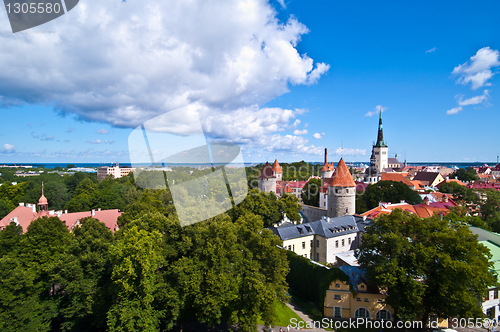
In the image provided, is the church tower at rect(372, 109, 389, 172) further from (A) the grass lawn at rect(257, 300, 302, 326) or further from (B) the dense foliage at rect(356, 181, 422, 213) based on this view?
(A) the grass lawn at rect(257, 300, 302, 326)

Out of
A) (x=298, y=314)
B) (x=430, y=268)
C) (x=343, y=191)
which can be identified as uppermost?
(x=343, y=191)

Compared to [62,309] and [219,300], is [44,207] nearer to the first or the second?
[62,309]

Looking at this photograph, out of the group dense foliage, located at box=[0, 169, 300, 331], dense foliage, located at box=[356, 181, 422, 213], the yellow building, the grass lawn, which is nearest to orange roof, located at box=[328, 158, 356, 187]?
dense foliage, located at box=[356, 181, 422, 213]

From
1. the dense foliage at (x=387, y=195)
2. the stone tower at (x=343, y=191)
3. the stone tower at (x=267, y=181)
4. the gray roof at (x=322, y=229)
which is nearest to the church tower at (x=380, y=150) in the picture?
the dense foliage at (x=387, y=195)

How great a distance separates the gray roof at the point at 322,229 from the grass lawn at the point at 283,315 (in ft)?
22.1

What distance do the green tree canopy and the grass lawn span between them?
215 inches

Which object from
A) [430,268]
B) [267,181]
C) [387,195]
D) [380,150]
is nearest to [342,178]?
[267,181]

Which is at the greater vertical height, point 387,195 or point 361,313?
point 387,195

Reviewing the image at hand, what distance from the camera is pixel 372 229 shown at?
15.9 metres

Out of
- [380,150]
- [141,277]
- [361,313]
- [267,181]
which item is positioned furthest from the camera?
[380,150]

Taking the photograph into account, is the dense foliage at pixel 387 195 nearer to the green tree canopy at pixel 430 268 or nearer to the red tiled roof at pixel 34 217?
the green tree canopy at pixel 430 268

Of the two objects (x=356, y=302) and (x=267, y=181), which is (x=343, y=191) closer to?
(x=267, y=181)

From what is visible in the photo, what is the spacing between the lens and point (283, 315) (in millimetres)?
16406

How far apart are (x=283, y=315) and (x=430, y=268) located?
875cm
